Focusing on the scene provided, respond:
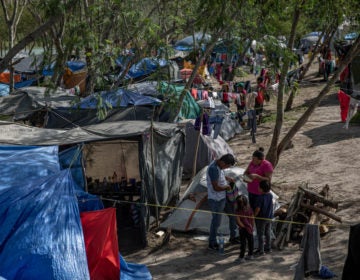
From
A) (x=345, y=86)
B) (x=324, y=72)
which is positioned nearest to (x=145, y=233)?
(x=345, y=86)

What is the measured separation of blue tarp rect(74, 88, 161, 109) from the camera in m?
13.8

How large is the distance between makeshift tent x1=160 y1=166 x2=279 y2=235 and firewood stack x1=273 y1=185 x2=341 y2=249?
58 centimetres

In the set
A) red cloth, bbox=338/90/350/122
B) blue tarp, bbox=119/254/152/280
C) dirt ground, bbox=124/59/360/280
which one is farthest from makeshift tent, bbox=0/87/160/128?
blue tarp, bbox=119/254/152/280

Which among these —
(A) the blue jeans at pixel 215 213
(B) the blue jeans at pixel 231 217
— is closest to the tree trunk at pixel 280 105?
(B) the blue jeans at pixel 231 217

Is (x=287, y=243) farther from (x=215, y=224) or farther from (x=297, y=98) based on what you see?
(x=297, y=98)

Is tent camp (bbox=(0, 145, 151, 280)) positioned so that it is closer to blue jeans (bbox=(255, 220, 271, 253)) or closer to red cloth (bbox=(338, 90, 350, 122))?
blue jeans (bbox=(255, 220, 271, 253))

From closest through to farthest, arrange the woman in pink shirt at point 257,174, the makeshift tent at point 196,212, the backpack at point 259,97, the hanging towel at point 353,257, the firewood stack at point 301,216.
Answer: the hanging towel at point 353,257, the woman in pink shirt at point 257,174, the firewood stack at point 301,216, the makeshift tent at point 196,212, the backpack at point 259,97

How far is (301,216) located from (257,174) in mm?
1043

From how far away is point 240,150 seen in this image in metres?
15.8

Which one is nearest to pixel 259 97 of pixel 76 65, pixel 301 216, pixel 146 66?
pixel 146 66

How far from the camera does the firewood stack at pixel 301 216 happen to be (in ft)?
29.7

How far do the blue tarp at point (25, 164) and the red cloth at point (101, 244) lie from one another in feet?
2.69

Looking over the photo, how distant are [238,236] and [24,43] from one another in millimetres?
4303

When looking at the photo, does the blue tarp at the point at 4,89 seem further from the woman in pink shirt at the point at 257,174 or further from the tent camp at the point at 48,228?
the woman in pink shirt at the point at 257,174
